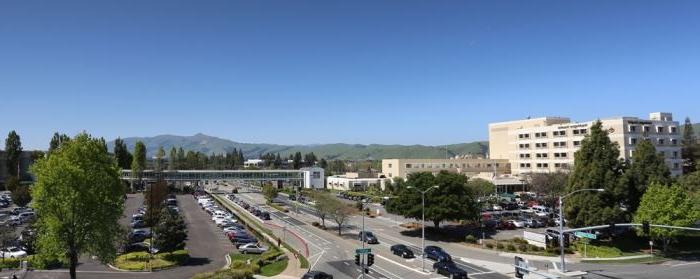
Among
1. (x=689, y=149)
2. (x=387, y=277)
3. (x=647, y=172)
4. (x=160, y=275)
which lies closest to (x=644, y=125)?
(x=689, y=149)

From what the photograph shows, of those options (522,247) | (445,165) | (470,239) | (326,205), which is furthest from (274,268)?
(445,165)

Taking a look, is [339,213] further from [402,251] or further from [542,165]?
[542,165]

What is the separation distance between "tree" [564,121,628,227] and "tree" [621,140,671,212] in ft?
4.52

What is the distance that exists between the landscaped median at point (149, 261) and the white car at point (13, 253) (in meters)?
10.7

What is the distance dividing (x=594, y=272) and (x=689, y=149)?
119 meters

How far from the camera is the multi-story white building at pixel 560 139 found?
126000 millimetres

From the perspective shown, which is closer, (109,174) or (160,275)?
(109,174)

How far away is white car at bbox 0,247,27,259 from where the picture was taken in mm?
55875

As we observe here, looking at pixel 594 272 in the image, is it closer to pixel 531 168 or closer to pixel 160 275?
pixel 160 275

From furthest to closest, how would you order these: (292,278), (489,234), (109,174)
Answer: (489,234) → (292,278) → (109,174)

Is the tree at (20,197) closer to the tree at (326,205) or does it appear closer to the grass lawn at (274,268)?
the tree at (326,205)

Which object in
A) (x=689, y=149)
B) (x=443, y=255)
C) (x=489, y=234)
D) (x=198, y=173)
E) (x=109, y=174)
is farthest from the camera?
(x=198, y=173)

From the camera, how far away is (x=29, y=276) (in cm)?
4850

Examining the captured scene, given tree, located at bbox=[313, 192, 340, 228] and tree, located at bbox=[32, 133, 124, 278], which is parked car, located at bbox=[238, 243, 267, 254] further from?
tree, located at bbox=[32, 133, 124, 278]
